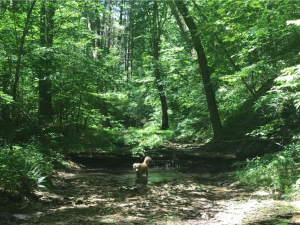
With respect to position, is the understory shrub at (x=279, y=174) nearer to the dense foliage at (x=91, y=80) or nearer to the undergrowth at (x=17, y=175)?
the dense foliage at (x=91, y=80)

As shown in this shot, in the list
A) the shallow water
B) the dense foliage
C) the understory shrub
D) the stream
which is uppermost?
the dense foliage

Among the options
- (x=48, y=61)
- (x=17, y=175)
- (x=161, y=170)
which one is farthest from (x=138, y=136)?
(x=17, y=175)

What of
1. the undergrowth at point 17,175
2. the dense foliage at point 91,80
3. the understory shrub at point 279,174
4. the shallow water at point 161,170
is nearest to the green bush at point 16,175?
the undergrowth at point 17,175

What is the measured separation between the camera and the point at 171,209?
4.18 meters

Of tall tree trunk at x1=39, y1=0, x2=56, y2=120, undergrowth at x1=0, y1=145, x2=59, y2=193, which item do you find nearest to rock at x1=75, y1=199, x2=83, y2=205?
undergrowth at x1=0, y1=145, x2=59, y2=193

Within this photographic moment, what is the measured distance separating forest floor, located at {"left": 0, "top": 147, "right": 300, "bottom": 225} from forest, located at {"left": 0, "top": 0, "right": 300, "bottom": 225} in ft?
0.10

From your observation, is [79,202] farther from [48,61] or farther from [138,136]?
[138,136]

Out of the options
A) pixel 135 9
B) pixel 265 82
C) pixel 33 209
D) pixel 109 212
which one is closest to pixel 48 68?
pixel 33 209

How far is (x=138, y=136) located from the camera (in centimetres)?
1270

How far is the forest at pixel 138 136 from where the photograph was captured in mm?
4266

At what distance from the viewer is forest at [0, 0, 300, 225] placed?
4266mm

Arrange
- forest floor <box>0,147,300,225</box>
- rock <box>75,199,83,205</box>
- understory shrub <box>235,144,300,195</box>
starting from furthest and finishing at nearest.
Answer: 1. understory shrub <box>235,144,300,195</box>
2. rock <box>75,199,83,205</box>
3. forest floor <box>0,147,300,225</box>

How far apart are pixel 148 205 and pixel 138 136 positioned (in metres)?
8.32

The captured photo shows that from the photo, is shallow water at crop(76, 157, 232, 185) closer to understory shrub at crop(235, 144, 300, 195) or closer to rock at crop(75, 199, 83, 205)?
understory shrub at crop(235, 144, 300, 195)
